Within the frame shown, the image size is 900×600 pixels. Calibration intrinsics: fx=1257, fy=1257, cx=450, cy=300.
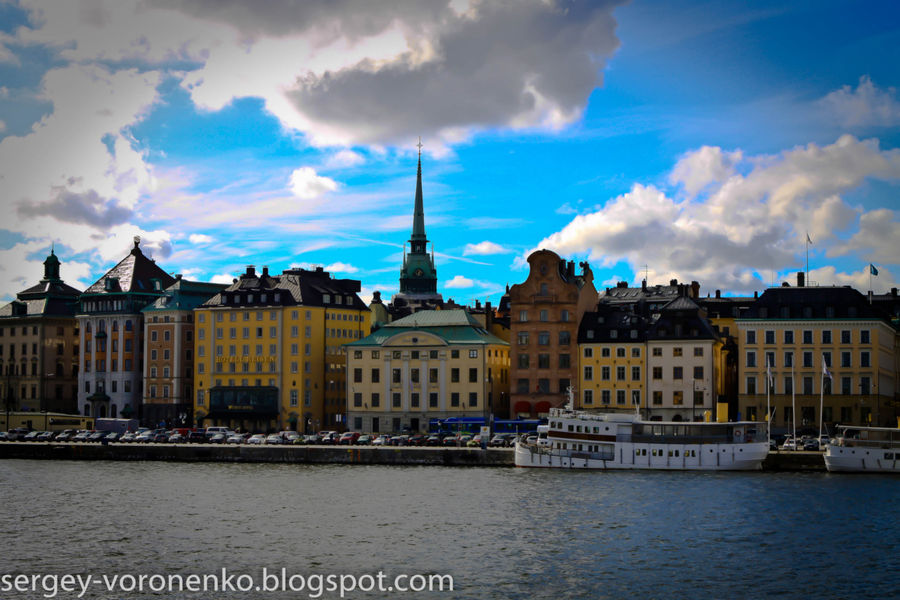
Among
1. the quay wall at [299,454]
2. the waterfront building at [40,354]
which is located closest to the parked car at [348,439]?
the quay wall at [299,454]

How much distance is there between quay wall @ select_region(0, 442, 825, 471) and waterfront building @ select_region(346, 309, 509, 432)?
25796mm

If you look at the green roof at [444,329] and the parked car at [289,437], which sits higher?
the green roof at [444,329]

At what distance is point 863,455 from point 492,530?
46.2m

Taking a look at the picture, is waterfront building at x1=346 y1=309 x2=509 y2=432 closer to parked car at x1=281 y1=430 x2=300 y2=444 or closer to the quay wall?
parked car at x1=281 y1=430 x2=300 y2=444

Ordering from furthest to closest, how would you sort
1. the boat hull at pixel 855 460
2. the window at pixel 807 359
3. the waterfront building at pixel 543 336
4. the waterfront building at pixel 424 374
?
the waterfront building at pixel 424 374 < the waterfront building at pixel 543 336 < the window at pixel 807 359 < the boat hull at pixel 855 460

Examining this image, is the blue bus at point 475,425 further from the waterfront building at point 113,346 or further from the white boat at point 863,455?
the waterfront building at point 113,346

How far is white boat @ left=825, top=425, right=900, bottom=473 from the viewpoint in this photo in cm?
10431

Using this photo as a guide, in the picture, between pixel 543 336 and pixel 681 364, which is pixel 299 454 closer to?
pixel 543 336

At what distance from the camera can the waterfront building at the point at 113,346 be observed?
568ft

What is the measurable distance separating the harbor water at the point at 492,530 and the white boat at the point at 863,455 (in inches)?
109

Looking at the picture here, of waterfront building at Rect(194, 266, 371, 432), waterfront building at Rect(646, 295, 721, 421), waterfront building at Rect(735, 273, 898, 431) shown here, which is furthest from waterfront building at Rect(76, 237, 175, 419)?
waterfront building at Rect(735, 273, 898, 431)

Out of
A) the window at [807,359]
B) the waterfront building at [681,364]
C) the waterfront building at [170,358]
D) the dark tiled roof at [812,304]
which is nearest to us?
the dark tiled roof at [812,304]

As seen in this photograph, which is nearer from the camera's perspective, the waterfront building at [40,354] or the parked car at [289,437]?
the parked car at [289,437]

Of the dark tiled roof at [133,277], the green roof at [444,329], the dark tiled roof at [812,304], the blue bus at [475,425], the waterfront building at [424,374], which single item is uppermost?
the dark tiled roof at [133,277]
